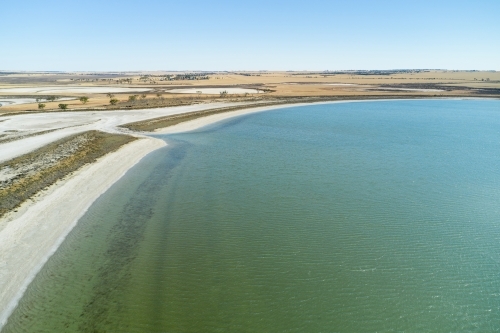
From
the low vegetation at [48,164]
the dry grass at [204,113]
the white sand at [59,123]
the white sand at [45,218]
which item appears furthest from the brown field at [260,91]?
the white sand at [45,218]

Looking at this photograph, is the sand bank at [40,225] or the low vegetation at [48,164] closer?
the sand bank at [40,225]

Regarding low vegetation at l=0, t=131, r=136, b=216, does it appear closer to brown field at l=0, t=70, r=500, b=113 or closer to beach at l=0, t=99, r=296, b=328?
beach at l=0, t=99, r=296, b=328

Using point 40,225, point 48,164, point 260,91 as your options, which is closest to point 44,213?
point 40,225

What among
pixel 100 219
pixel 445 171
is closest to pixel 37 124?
pixel 100 219

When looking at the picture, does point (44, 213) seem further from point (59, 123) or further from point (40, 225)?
point (59, 123)

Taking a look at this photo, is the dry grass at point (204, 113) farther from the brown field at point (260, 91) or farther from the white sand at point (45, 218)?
the white sand at point (45, 218)

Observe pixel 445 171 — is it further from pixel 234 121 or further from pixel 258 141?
pixel 234 121
